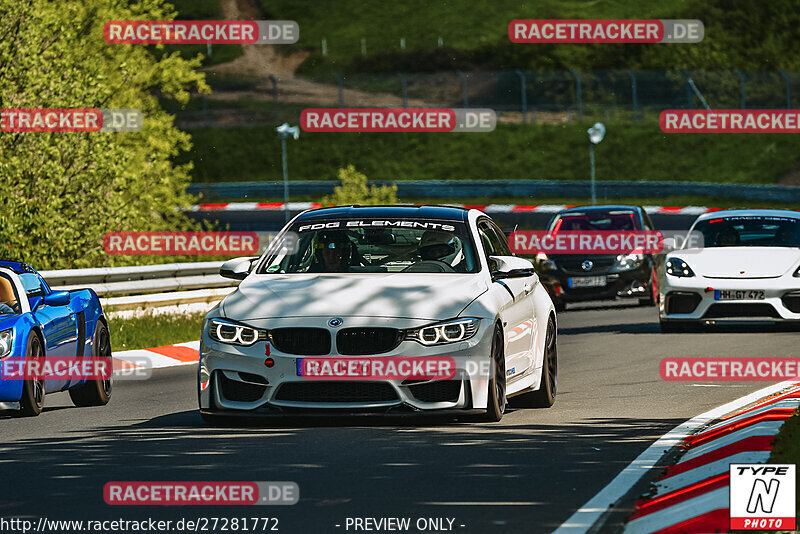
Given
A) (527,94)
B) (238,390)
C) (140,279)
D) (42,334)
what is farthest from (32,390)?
(527,94)

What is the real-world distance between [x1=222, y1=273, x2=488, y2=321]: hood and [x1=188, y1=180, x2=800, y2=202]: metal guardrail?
42.9 m

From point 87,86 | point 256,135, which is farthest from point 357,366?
point 256,135

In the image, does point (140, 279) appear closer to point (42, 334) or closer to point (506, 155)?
point (42, 334)

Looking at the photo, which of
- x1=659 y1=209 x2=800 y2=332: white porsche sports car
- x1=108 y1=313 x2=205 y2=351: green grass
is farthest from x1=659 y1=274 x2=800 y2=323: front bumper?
x1=108 y1=313 x2=205 y2=351: green grass

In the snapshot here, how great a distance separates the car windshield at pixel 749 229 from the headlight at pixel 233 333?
10.3 metres

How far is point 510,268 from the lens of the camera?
12.2 meters

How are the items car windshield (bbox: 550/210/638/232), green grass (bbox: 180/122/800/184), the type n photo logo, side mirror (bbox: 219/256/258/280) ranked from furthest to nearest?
green grass (bbox: 180/122/800/184)
car windshield (bbox: 550/210/638/232)
side mirror (bbox: 219/256/258/280)
the type n photo logo

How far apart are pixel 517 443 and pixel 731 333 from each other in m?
10.1

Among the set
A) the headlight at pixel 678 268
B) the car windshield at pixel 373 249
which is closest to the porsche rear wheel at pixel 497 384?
the car windshield at pixel 373 249

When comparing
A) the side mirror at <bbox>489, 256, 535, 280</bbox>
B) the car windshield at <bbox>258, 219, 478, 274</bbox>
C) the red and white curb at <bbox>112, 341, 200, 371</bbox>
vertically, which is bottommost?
the red and white curb at <bbox>112, 341, 200, 371</bbox>

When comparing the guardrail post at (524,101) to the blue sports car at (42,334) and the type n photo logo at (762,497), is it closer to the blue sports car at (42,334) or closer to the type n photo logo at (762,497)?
the blue sports car at (42,334)

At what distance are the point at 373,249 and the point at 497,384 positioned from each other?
5.23 ft

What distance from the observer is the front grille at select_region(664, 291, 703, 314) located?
1973 cm

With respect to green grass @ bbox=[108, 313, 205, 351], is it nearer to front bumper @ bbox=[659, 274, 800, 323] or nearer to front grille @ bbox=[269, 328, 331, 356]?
front bumper @ bbox=[659, 274, 800, 323]
